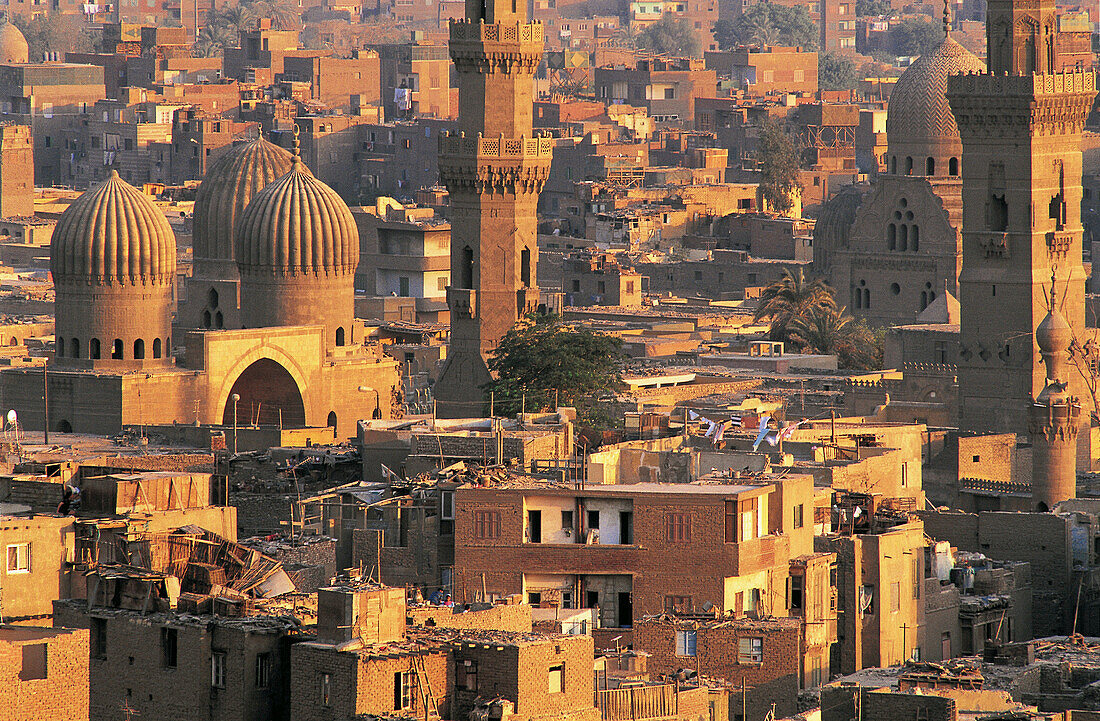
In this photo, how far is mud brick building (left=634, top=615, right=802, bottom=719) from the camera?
28359mm

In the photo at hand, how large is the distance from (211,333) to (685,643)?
22.9 m

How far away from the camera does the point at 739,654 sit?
93.3 feet

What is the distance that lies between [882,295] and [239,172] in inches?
1005

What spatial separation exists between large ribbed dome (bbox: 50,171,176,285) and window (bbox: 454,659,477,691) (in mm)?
28118

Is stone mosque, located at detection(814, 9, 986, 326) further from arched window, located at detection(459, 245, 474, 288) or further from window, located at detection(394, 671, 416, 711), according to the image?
window, located at detection(394, 671, 416, 711)

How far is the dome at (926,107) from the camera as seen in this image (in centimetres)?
7719

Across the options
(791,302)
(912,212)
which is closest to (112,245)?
(791,302)

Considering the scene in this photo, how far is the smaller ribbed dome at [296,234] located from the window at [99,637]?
2716 centimetres

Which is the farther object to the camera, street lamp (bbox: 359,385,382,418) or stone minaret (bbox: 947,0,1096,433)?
stone minaret (bbox: 947,0,1096,433)

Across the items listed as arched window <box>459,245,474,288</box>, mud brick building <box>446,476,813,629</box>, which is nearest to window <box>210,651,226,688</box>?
mud brick building <box>446,476,813,629</box>

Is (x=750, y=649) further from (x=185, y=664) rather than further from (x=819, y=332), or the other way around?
(x=819, y=332)

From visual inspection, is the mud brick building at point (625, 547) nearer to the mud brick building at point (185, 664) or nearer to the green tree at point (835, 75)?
the mud brick building at point (185, 664)

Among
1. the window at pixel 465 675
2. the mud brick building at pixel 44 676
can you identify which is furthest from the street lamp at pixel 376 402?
the mud brick building at pixel 44 676

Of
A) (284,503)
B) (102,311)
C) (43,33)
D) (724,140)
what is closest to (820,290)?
(102,311)
